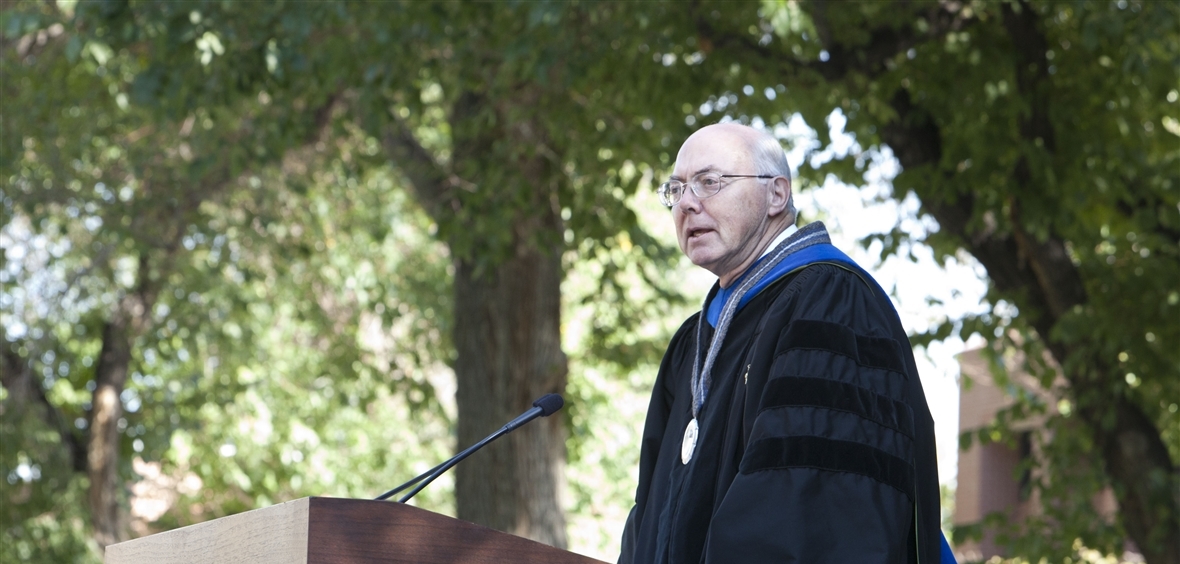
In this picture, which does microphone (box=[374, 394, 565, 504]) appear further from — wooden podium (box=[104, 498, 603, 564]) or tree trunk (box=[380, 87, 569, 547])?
tree trunk (box=[380, 87, 569, 547])

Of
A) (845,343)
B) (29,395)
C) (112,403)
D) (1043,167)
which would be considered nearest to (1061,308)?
(1043,167)

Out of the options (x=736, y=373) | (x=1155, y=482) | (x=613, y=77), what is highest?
(x=613, y=77)

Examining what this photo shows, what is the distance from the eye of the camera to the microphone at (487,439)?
281cm

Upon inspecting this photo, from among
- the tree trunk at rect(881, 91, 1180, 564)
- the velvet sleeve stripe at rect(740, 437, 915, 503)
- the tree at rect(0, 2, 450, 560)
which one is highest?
the tree at rect(0, 2, 450, 560)

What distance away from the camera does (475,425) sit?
346 inches

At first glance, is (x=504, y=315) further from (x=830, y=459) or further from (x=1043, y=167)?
(x=830, y=459)

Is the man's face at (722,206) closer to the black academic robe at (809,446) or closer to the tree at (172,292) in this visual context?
the black academic robe at (809,446)

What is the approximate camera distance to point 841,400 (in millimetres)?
2605

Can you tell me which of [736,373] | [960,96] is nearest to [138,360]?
[960,96]

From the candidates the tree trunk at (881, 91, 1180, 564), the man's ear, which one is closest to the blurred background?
the tree trunk at (881, 91, 1180, 564)

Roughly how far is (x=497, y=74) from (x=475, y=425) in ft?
7.65

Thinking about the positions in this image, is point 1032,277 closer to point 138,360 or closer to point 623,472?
point 138,360

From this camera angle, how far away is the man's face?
2.96m

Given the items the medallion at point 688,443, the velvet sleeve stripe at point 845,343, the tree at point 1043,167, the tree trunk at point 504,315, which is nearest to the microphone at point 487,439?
the medallion at point 688,443
